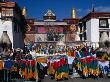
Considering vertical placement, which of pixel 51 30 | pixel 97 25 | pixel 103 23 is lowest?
pixel 51 30

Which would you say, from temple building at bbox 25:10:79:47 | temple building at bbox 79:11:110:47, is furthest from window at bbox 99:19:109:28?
temple building at bbox 25:10:79:47

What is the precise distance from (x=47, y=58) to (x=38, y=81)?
7.72ft

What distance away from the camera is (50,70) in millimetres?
22141

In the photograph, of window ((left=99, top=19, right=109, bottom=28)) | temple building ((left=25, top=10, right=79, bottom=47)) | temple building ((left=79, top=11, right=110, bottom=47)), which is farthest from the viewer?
temple building ((left=25, top=10, right=79, bottom=47))

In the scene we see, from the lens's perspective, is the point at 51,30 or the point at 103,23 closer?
the point at 103,23

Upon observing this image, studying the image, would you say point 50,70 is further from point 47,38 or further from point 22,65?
point 47,38

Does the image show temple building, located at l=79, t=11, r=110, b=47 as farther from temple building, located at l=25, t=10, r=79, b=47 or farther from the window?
temple building, located at l=25, t=10, r=79, b=47

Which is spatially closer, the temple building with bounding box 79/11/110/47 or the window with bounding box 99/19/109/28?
the temple building with bounding box 79/11/110/47

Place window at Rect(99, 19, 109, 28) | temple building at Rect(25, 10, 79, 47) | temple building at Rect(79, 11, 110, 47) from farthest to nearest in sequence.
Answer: temple building at Rect(25, 10, 79, 47) → window at Rect(99, 19, 109, 28) → temple building at Rect(79, 11, 110, 47)

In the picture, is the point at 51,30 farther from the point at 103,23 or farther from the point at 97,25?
the point at 103,23

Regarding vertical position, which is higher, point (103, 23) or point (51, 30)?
point (103, 23)

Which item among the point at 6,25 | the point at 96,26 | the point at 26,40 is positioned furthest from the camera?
the point at 26,40

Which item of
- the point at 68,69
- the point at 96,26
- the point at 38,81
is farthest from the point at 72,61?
the point at 96,26

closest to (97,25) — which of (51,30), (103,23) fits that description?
(103,23)
